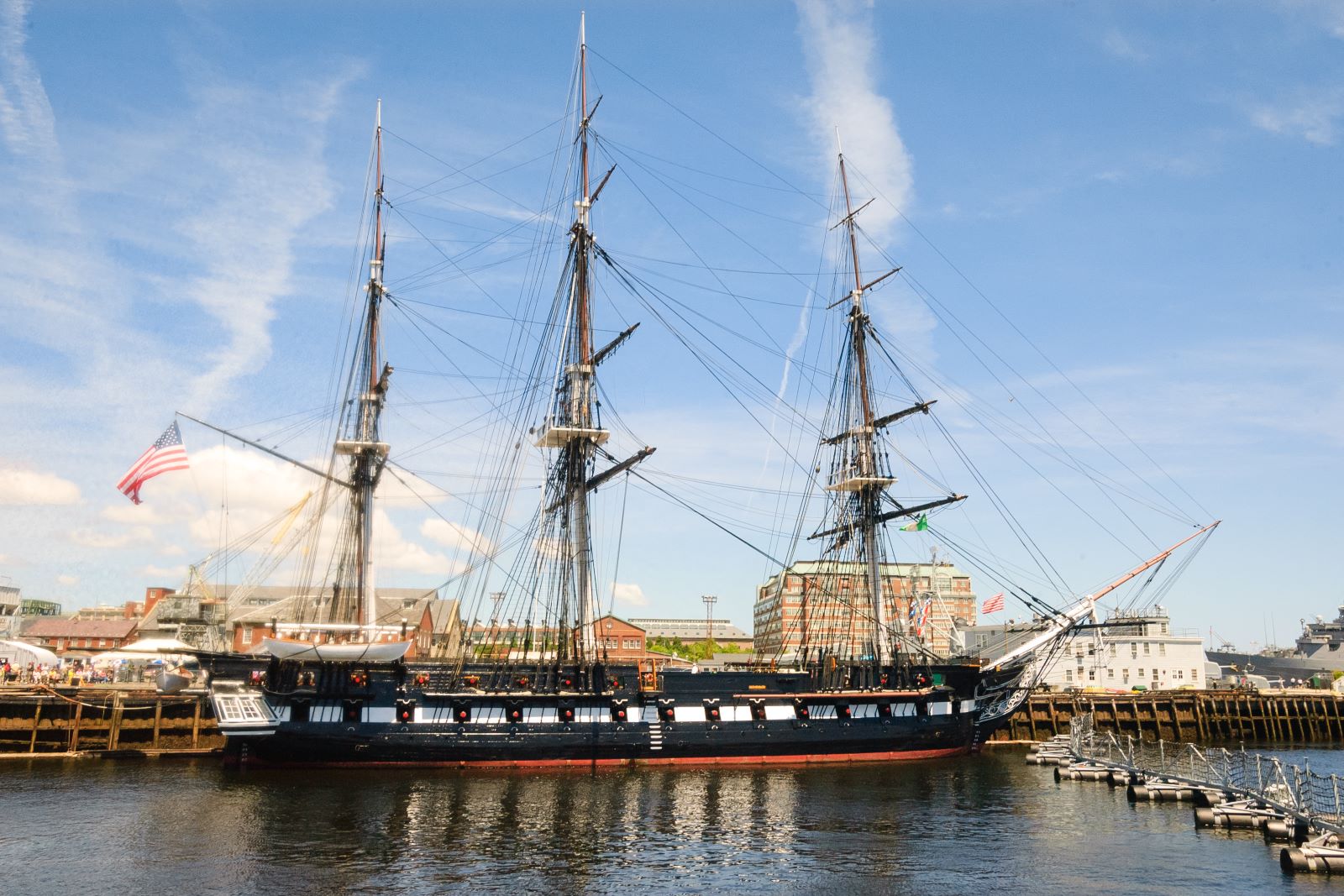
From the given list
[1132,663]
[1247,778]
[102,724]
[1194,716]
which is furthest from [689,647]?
[1247,778]

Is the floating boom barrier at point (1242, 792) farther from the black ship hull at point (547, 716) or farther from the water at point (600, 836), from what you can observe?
the black ship hull at point (547, 716)

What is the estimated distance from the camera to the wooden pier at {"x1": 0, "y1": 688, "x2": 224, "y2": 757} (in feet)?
146

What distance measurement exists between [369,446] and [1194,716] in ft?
179

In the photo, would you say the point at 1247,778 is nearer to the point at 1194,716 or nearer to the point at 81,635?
the point at 1194,716

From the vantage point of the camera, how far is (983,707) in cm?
4709

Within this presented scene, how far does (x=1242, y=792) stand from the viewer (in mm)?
29016

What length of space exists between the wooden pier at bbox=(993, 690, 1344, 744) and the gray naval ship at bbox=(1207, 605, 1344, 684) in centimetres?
3521

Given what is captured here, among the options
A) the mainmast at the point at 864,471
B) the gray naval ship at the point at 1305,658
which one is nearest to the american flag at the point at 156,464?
the mainmast at the point at 864,471

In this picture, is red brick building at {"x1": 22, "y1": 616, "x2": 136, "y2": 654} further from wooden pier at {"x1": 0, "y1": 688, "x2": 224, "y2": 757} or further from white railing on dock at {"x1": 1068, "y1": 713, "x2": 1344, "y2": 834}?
white railing on dock at {"x1": 1068, "y1": 713, "x2": 1344, "y2": 834}

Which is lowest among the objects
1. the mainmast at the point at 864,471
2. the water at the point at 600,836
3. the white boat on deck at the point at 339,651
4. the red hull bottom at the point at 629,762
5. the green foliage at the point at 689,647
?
the water at the point at 600,836

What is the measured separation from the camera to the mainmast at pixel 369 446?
46.5 metres

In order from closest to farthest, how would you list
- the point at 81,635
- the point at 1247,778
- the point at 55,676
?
1. the point at 1247,778
2. the point at 55,676
3. the point at 81,635

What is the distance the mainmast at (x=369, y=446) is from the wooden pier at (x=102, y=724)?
948 centimetres

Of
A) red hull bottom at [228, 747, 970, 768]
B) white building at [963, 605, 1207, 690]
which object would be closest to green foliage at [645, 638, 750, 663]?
white building at [963, 605, 1207, 690]
